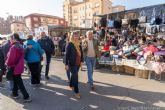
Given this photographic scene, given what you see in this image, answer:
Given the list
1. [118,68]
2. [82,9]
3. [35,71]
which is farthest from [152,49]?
[82,9]

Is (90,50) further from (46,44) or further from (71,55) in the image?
(46,44)

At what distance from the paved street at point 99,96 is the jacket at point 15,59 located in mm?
894

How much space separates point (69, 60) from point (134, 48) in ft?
15.9

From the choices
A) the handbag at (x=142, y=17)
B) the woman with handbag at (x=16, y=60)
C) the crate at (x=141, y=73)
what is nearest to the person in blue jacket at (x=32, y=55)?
the woman with handbag at (x=16, y=60)

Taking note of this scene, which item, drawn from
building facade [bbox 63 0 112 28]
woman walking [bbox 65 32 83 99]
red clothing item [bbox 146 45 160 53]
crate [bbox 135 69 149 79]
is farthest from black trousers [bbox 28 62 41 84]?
building facade [bbox 63 0 112 28]

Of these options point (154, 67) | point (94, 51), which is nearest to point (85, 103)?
point (94, 51)

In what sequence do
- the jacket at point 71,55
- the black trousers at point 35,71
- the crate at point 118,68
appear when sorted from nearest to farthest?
the jacket at point 71,55, the black trousers at point 35,71, the crate at point 118,68

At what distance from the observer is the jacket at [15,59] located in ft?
20.3

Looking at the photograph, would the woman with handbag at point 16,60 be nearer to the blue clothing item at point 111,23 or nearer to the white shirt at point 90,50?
the white shirt at point 90,50

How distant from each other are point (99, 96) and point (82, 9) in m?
75.7

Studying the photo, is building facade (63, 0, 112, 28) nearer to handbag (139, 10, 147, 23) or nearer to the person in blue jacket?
handbag (139, 10, 147, 23)

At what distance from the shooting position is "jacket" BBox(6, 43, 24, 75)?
6.20 metres

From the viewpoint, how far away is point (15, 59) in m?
6.23

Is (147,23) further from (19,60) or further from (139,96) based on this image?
(19,60)
